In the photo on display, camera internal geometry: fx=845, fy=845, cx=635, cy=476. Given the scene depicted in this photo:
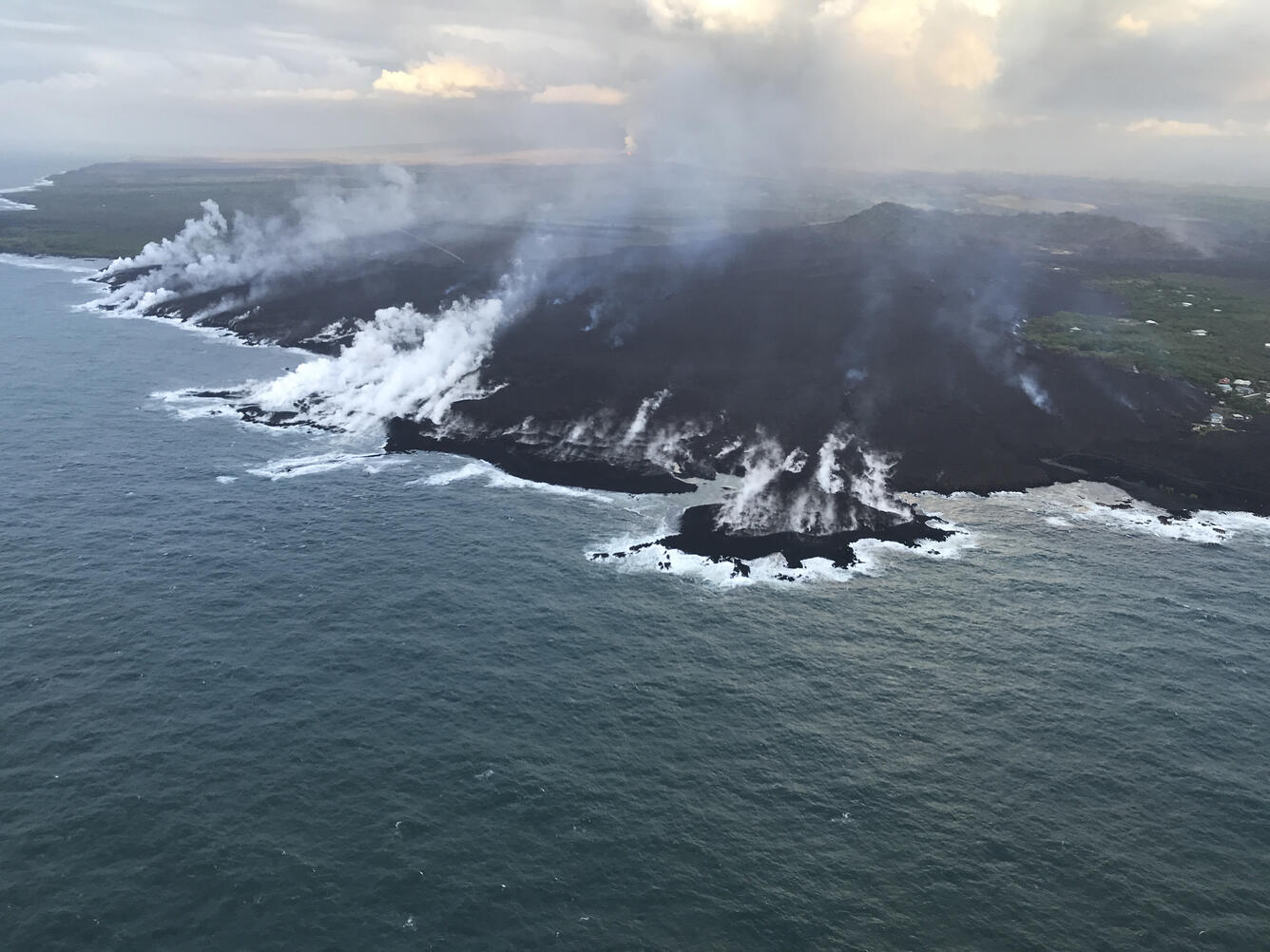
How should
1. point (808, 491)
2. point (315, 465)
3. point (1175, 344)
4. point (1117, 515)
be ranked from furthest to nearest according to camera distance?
point (1175, 344) < point (315, 465) < point (808, 491) < point (1117, 515)

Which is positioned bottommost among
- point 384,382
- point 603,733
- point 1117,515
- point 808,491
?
point 603,733

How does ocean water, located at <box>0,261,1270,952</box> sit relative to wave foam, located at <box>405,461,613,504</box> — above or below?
below

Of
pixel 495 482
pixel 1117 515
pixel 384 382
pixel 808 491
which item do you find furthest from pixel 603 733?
pixel 384 382

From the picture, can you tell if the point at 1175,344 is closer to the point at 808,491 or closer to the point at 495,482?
the point at 808,491

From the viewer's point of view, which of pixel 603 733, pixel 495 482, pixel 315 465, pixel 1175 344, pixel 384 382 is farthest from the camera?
pixel 1175 344

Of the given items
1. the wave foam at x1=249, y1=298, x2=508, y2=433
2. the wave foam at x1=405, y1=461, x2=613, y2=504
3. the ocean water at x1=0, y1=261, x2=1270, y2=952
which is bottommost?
the ocean water at x1=0, y1=261, x2=1270, y2=952

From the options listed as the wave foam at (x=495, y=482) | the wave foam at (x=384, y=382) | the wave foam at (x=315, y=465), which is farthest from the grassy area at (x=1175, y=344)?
the wave foam at (x=315, y=465)

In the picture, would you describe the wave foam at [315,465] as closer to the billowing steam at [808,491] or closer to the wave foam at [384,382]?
the wave foam at [384,382]

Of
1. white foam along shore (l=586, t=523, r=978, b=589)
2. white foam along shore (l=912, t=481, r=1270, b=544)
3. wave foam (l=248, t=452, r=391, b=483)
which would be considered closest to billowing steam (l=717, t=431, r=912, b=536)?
white foam along shore (l=586, t=523, r=978, b=589)

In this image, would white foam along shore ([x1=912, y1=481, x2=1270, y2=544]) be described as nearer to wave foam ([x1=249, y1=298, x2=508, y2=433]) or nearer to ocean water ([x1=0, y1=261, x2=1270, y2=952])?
ocean water ([x1=0, y1=261, x2=1270, y2=952])
